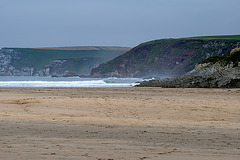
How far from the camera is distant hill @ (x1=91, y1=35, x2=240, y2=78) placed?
119625mm

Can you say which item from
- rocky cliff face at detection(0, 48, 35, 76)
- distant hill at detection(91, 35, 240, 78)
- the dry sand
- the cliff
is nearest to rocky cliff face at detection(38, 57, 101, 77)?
rocky cliff face at detection(0, 48, 35, 76)

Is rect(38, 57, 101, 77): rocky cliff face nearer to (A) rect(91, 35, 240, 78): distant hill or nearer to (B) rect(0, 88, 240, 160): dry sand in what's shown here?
(A) rect(91, 35, 240, 78): distant hill

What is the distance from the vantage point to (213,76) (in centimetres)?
3494

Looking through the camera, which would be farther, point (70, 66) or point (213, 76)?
point (70, 66)

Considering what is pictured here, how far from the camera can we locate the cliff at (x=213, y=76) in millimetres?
33062

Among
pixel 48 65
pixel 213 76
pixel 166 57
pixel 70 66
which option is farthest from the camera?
pixel 48 65

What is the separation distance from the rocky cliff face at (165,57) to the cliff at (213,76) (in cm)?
7605

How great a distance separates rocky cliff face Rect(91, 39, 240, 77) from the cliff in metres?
76.0

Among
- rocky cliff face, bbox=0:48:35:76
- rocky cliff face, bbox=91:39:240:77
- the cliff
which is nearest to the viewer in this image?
the cliff

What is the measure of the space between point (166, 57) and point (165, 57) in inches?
15.7

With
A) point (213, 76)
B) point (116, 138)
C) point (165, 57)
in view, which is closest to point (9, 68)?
point (165, 57)

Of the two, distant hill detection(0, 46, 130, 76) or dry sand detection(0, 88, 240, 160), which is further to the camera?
distant hill detection(0, 46, 130, 76)

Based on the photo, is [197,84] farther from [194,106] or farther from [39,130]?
[39,130]

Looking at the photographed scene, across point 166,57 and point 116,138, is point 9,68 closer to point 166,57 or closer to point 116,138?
point 166,57
